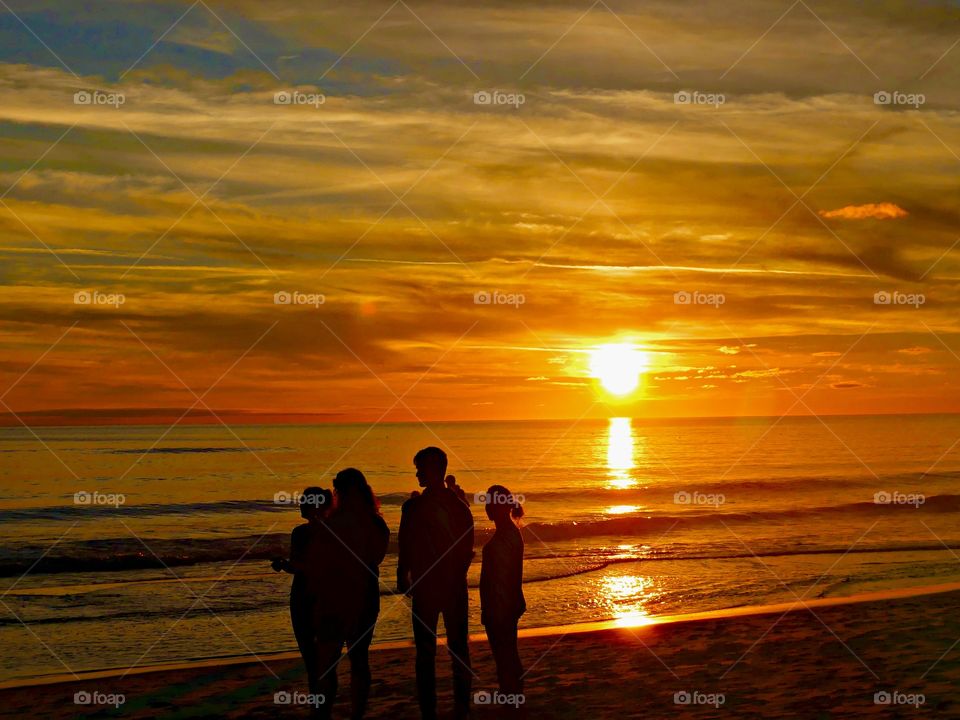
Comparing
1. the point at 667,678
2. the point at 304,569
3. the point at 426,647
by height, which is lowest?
the point at 667,678

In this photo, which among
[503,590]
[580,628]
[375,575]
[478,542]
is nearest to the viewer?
[375,575]

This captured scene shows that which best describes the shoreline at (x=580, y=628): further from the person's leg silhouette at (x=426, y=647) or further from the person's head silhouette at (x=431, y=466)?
the person's head silhouette at (x=431, y=466)

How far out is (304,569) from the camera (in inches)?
336

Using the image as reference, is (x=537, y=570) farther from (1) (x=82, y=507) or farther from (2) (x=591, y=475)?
(2) (x=591, y=475)

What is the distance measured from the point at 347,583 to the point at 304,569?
450mm

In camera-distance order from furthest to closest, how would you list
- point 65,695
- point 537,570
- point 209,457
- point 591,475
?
point 209,457, point 591,475, point 537,570, point 65,695

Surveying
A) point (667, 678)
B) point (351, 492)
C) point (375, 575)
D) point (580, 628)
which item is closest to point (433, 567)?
point (375, 575)

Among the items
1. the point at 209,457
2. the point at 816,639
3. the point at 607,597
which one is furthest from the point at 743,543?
the point at 209,457

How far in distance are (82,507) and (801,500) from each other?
3229cm

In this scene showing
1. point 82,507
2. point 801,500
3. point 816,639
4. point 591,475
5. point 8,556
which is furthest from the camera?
point 591,475

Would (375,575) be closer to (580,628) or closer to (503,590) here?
(503,590)

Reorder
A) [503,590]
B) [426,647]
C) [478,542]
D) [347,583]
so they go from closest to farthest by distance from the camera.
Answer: [426,647] → [347,583] → [503,590] → [478,542]

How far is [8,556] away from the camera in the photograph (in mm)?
27672

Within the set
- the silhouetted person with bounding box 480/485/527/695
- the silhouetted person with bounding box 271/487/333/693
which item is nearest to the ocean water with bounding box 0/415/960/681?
the silhouetted person with bounding box 271/487/333/693
